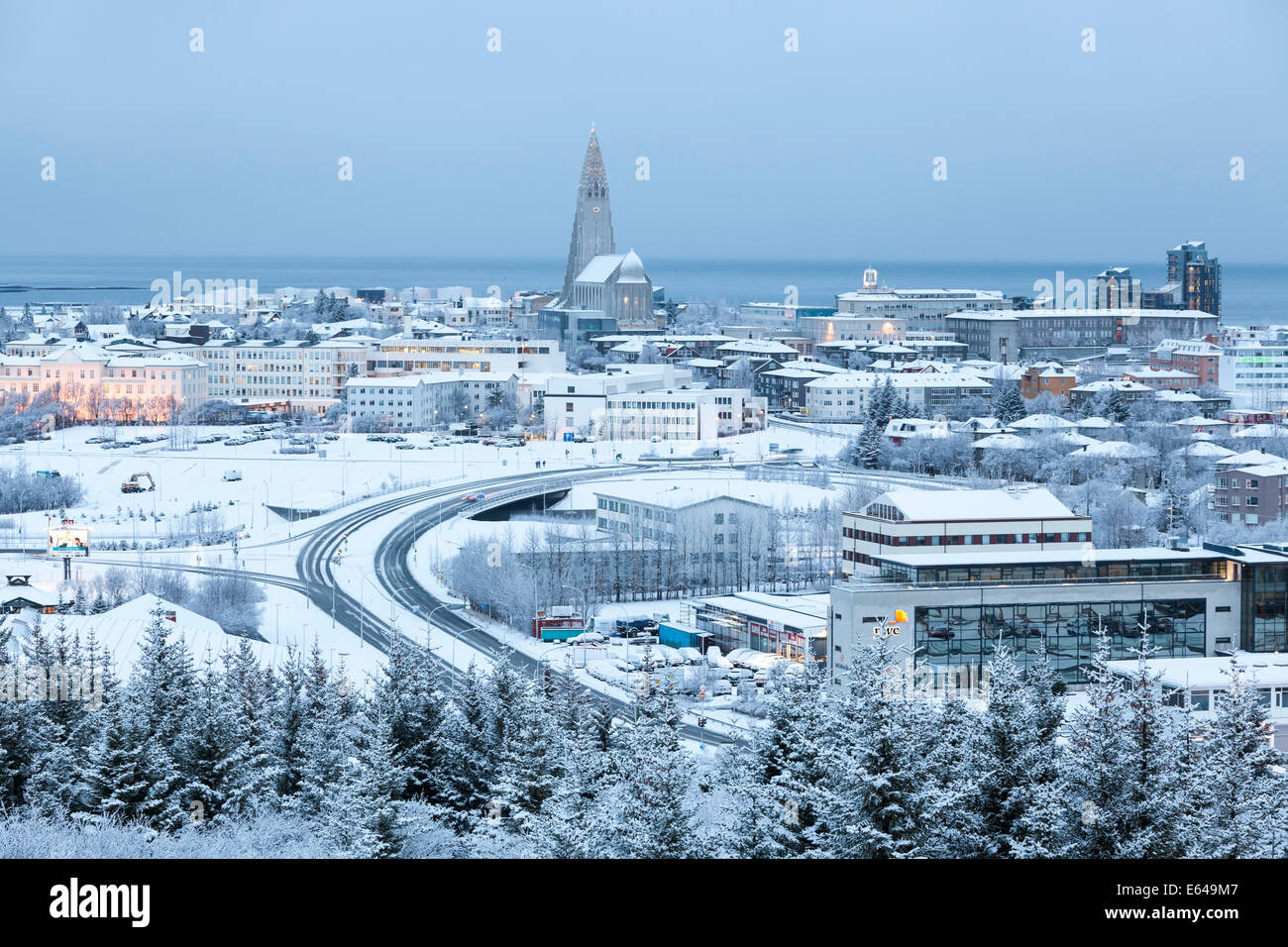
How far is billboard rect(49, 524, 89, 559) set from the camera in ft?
44.0

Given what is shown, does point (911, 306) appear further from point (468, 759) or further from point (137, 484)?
point (468, 759)

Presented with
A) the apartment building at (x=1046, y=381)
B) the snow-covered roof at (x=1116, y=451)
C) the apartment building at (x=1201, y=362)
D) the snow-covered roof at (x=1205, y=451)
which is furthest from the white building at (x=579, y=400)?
the apartment building at (x=1201, y=362)

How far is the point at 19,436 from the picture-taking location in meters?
21.6

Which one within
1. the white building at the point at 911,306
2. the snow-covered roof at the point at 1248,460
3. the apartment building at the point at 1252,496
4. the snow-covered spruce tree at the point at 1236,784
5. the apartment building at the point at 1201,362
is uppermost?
the white building at the point at 911,306

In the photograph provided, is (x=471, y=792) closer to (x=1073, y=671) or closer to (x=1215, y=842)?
(x=1215, y=842)

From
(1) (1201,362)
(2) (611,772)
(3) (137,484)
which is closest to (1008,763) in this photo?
(2) (611,772)

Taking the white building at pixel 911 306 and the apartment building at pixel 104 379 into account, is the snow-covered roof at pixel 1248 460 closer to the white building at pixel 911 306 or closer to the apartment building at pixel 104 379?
the apartment building at pixel 104 379

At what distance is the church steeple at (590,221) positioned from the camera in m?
41.2

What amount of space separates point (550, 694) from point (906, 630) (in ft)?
8.56

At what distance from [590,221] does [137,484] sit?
24.5 m

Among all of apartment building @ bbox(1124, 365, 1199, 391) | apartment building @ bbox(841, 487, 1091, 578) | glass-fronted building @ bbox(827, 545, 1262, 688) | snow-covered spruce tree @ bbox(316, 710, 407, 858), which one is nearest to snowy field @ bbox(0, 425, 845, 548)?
apartment building @ bbox(841, 487, 1091, 578)

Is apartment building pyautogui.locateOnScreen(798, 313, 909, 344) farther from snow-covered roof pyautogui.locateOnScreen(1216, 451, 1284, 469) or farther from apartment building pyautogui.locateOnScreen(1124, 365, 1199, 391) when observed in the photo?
snow-covered roof pyautogui.locateOnScreen(1216, 451, 1284, 469)

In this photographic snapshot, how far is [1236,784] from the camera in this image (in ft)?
15.5

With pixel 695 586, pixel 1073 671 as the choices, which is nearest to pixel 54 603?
pixel 695 586
